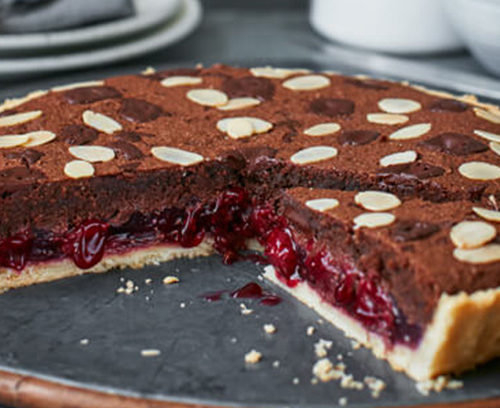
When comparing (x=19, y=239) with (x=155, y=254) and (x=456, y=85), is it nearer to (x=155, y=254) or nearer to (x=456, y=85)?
(x=155, y=254)

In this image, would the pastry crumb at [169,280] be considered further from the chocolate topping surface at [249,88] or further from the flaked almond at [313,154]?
the chocolate topping surface at [249,88]

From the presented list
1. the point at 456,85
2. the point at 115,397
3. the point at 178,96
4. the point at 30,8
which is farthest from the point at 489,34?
the point at 115,397

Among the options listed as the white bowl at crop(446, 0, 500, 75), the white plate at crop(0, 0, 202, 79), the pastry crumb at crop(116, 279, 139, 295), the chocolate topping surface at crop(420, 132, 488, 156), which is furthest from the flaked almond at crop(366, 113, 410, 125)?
the white plate at crop(0, 0, 202, 79)

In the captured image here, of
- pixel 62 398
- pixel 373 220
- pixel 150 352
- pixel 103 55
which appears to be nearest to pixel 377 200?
pixel 373 220

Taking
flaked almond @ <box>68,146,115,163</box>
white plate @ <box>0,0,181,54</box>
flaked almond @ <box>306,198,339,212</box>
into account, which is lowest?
flaked almond @ <box>306,198,339,212</box>

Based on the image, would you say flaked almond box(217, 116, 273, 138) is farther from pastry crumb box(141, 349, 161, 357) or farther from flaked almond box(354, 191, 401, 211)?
pastry crumb box(141, 349, 161, 357)

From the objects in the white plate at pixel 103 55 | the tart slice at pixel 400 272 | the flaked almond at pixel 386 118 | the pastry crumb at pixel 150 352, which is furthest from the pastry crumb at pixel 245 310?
the white plate at pixel 103 55
